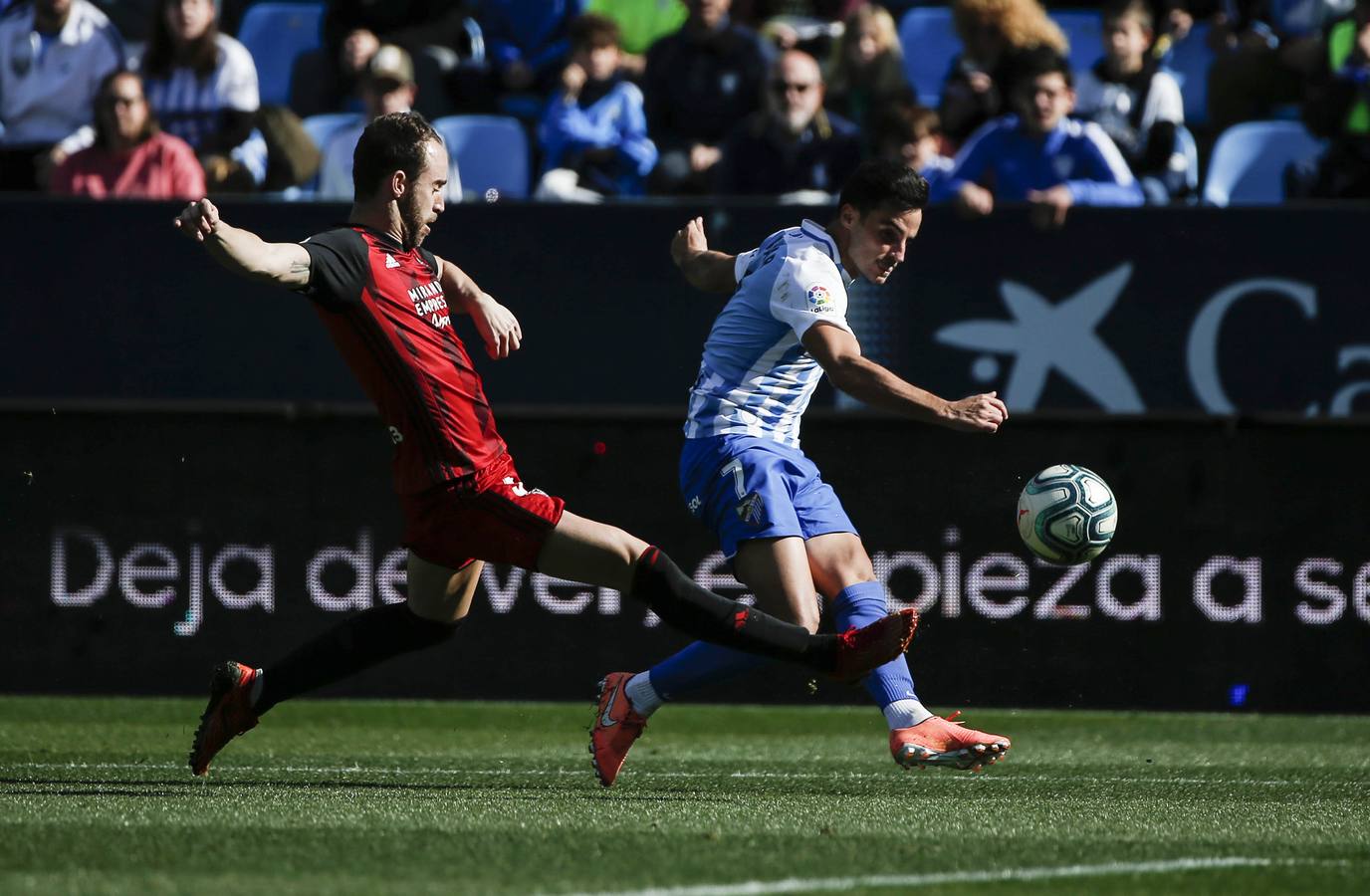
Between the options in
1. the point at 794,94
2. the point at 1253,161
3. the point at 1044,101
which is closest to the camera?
the point at 1044,101

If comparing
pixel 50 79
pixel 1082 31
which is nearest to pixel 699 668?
pixel 50 79

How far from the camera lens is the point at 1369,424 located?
9.27 meters

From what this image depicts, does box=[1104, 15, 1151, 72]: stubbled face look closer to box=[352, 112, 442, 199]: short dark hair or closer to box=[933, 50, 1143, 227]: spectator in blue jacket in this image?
box=[933, 50, 1143, 227]: spectator in blue jacket

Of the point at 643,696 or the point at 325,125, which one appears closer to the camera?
the point at 643,696

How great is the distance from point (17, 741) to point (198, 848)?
3.10 m

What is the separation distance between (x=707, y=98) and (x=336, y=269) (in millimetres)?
6954

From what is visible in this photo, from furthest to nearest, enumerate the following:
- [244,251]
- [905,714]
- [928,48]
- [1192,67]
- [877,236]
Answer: [928,48] → [1192,67] → [877,236] → [905,714] → [244,251]

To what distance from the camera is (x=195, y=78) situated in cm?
1216

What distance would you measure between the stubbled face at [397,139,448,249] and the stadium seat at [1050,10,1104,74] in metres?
8.42

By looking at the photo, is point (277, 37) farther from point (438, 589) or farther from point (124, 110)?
point (438, 589)

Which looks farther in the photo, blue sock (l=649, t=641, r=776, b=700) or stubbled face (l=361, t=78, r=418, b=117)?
stubbled face (l=361, t=78, r=418, b=117)

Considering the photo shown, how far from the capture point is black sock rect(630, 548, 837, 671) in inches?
241

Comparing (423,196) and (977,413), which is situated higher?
(423,196)

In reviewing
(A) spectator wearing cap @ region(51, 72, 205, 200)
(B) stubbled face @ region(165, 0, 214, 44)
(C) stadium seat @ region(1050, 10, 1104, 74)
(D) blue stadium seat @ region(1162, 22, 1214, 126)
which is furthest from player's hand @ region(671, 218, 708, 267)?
(C) stadium seat @ region(1050, 10, 1104, 74)
